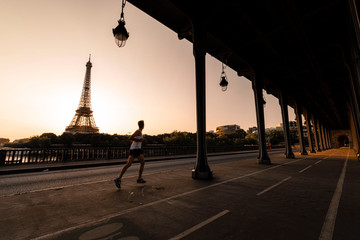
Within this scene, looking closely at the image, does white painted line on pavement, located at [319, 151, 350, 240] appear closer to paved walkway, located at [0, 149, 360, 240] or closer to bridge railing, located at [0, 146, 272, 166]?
paved walkway, located at [0, 149, 360, 240]

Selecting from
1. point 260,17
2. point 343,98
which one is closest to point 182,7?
point 260,17

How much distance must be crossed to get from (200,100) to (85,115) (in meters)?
73.7

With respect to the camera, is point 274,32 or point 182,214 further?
point 274,32

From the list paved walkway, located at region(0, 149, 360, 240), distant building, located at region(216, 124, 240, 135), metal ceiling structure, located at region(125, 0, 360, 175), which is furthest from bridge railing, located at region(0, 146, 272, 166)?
distant building, located at region(216, 124, 240, 135)

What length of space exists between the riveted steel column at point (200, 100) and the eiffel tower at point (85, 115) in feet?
226

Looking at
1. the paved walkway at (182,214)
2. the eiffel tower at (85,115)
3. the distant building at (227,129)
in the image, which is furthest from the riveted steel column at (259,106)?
the distant building at (227,129)

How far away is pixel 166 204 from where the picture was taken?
11.2 ft

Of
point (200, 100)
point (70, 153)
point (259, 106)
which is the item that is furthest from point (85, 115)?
point (200, 100)

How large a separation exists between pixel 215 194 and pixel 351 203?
2899 millimetres

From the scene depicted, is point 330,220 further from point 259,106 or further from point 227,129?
point 227,129

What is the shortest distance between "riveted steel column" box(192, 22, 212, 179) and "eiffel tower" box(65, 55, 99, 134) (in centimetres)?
6874

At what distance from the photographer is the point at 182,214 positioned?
2.89m

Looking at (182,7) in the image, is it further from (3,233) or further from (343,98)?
(343,98)

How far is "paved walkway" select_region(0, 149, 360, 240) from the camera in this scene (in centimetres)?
225
